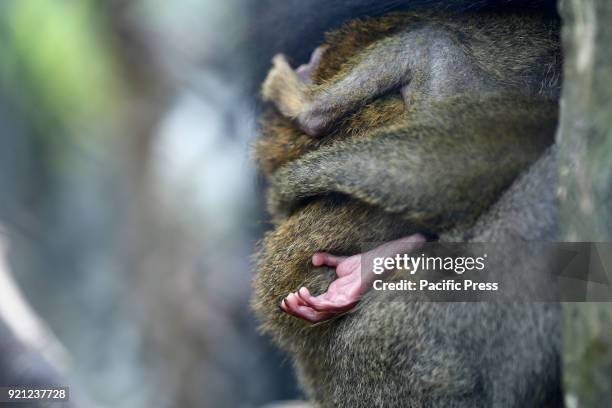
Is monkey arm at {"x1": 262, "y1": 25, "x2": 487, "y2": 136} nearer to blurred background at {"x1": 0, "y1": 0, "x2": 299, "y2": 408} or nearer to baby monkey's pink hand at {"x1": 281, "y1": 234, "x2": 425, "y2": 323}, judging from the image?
baby monkey's pink hand at {"x1": 281, "y1": 234, "x2": 425, "y2": 323}

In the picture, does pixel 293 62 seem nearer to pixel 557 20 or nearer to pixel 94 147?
pixel 557 20

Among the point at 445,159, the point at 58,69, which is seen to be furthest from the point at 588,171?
the point at 58,69

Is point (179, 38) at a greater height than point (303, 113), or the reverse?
point (179, 38)

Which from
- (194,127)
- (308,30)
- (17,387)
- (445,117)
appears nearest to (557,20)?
(445,117)

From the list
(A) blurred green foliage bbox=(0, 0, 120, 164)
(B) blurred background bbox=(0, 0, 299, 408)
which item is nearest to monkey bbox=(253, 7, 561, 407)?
(B) blurred background bbox=(0, 0, 299, 408)

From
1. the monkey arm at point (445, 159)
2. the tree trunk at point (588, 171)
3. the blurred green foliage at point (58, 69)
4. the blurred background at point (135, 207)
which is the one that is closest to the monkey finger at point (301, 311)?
the monkey arm at point (445, 159)

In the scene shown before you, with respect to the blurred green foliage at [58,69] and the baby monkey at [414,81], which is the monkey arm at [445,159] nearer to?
the baby monkey at [414,81]

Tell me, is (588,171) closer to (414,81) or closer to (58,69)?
(414,81)
